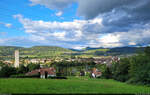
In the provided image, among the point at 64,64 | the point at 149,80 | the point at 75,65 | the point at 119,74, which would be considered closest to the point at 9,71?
the point at 119,74

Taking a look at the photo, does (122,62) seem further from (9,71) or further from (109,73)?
(9,71)

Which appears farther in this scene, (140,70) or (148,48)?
(148,48)

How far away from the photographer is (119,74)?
68812 mm

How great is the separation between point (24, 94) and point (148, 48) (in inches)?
1914

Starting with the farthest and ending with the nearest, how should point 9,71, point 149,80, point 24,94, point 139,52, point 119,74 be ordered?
point 119,74
point 9,71
point 139,52
point 149,80
point 24,94

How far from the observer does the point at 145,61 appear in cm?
5175

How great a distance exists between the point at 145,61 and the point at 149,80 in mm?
10311

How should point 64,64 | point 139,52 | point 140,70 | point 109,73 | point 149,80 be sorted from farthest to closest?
point 64,64
point 109,73
point 139,52
point 140,70
point 149,80

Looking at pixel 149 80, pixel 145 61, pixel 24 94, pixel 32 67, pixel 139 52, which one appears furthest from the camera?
pixel 32 67

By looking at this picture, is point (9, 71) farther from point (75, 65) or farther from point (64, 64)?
point (75, 65)

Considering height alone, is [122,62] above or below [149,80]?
above

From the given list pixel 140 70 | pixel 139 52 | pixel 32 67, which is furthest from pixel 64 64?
pixel 140 70

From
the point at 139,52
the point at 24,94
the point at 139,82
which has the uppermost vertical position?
the point at 139,52

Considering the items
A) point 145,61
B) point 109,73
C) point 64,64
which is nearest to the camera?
point 145,61
